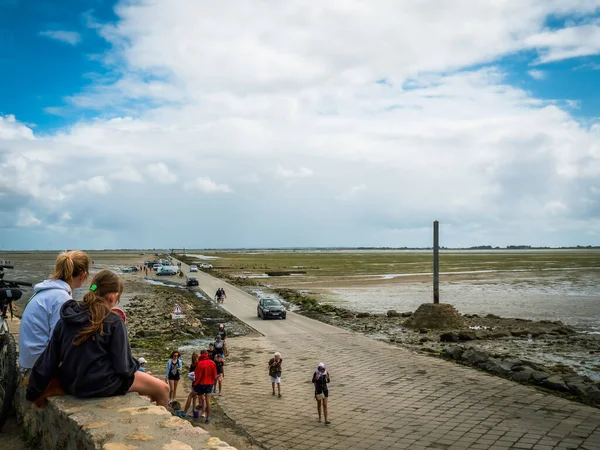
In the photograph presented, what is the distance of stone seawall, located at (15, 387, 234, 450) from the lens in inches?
170

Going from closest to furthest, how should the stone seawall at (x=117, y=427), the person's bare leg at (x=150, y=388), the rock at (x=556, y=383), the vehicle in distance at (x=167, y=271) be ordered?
1. the stone seawall at (x=117, y=427)
2. the person's bare leg at (x=150, y=388)
3. the rock at (x=556, y=383)
4. the vehicle in distance at (x=167, y=271)

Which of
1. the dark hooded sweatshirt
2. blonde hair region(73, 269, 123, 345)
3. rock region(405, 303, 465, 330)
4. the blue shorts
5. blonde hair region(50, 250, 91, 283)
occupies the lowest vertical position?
rock region(405, 303, 465, 330)

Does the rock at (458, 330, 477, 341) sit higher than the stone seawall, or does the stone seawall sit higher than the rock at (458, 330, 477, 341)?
the stone seawall

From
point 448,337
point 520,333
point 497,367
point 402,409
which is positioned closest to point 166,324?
point 448,337

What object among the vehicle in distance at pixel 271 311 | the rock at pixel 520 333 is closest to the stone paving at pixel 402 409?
the rock at pixel 520 333

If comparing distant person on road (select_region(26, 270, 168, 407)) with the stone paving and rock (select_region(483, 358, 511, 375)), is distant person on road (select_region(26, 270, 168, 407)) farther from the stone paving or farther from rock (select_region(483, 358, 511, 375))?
rock (select_region(483, 358, 511, 375))

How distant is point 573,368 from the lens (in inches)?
783

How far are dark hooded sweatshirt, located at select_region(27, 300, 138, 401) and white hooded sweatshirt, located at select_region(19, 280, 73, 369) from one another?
282mm

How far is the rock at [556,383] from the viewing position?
15.2m

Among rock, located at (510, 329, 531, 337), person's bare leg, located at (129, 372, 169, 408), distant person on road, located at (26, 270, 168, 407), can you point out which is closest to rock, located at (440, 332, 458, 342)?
rock, located at (510, 329, 531, 337)

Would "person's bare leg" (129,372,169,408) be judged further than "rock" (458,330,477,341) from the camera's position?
No

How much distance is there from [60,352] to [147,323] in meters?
28.9

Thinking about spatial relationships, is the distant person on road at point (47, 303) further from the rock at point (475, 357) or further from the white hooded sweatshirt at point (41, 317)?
the rock at point (475, 357)

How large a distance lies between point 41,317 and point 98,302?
0.94 m
